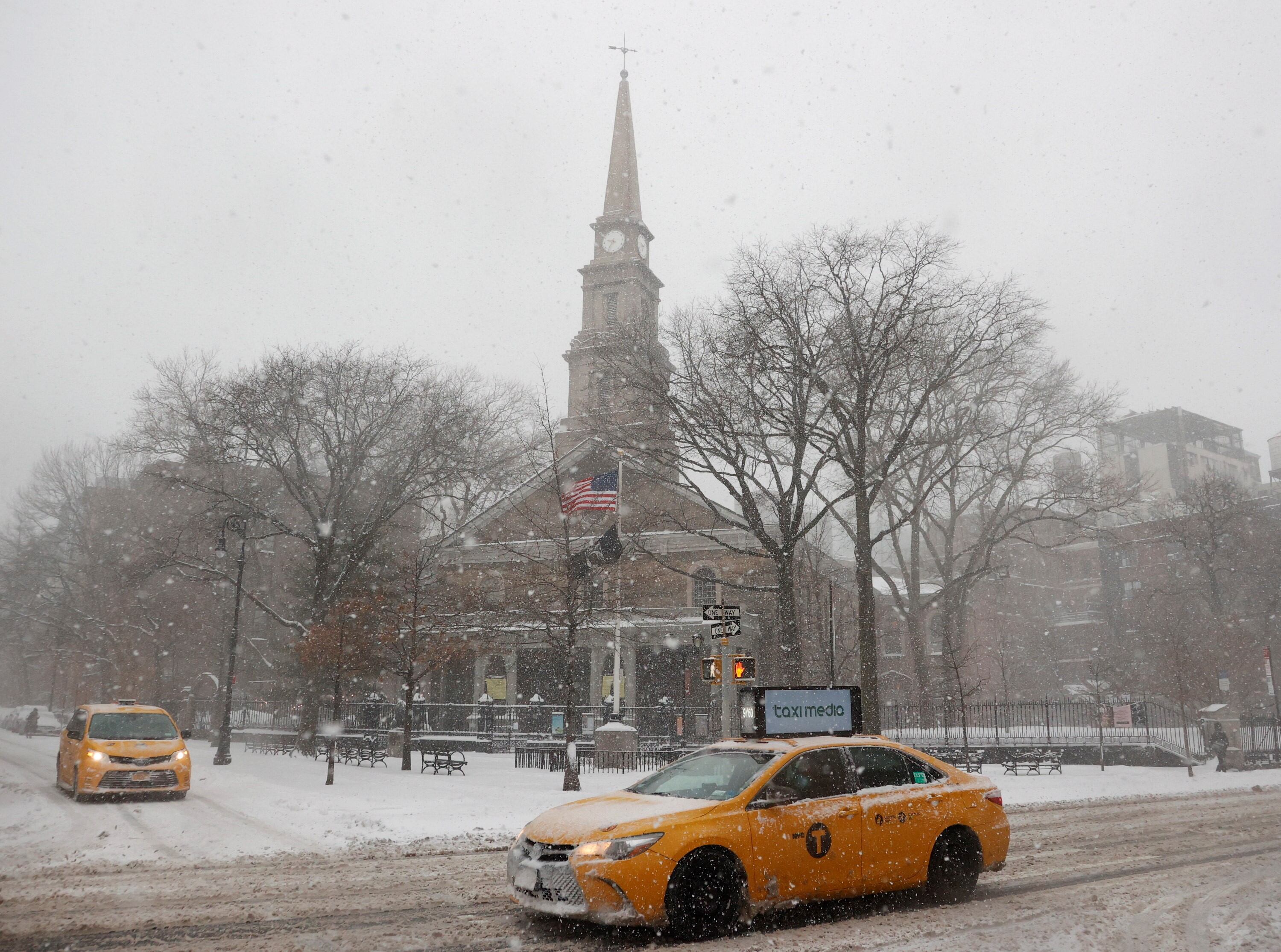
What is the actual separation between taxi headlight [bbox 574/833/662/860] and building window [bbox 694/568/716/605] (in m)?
34.8

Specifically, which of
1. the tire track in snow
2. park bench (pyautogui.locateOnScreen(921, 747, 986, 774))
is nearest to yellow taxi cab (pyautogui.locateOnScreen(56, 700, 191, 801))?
the tire track in snow

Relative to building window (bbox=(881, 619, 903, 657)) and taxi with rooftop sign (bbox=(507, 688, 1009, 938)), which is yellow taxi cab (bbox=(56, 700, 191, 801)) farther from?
building window (bbox=(881, 619, 903, 657))

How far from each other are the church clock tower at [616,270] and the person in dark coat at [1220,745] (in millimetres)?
34005

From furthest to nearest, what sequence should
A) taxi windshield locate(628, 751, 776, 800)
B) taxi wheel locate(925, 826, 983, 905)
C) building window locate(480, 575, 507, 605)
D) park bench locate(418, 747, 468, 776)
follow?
building window locate(480, 575, 507, 605) < park bench locate(418, 747, 468, 776) < taxi wheel locate(925, 826, 983, 905) < taxi windshield locate(628, 751, 776, 800)

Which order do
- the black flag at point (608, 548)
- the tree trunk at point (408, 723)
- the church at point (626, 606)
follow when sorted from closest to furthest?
the tree trunk at point (408, 723) < the black flag at point (608, 548) < the church at point (626, 606)

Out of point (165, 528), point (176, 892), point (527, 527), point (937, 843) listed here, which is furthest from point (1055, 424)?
point (165, 528)

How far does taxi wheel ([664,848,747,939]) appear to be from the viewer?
6.76 metres

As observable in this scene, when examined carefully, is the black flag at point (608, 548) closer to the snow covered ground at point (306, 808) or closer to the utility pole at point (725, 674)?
the snow covered ground at point (306, 808)

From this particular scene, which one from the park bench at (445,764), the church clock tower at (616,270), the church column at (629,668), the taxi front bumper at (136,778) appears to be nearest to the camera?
the taxi front bumper at (136,778)

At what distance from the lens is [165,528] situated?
41.4 meters

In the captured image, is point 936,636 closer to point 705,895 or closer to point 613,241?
point 613,241

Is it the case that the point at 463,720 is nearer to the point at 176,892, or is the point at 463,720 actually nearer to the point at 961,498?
the point at 961,498

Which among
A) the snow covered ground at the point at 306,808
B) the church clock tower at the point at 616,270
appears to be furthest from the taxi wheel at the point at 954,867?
the church clock tower at the point at 616,270

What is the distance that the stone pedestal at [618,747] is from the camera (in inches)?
969
